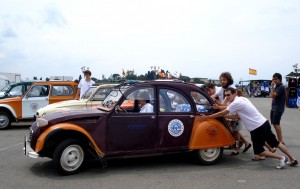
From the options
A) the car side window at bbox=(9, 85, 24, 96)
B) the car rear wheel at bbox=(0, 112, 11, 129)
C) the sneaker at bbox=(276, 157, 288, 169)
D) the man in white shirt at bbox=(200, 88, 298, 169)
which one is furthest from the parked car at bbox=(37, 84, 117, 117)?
the sneaker at bbox=(276, 157, 288, 169)

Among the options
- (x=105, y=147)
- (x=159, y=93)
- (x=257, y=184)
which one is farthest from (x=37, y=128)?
(x=257, y=184)

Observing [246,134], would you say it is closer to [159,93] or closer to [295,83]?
[159,93]

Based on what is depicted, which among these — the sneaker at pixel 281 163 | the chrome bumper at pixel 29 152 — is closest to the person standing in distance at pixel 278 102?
the sneaker at pixel 281 163

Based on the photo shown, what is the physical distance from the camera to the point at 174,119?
19.9ft

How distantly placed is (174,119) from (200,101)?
747mm

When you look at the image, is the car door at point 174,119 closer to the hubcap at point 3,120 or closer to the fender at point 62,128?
the fender at point 62,128

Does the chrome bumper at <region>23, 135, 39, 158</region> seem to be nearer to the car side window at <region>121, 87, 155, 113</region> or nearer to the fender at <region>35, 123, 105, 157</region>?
the fender at <region>35, 123, 105, 157</region>

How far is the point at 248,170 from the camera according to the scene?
6.06 m

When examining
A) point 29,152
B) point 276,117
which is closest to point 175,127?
point 29,152

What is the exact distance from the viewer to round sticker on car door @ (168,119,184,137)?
602 cm

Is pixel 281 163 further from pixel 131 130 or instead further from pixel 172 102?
pixel 131 130

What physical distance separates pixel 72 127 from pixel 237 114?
10.6 feet

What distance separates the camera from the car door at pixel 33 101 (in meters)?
11.5

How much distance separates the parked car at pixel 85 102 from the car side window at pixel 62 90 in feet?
6.36
